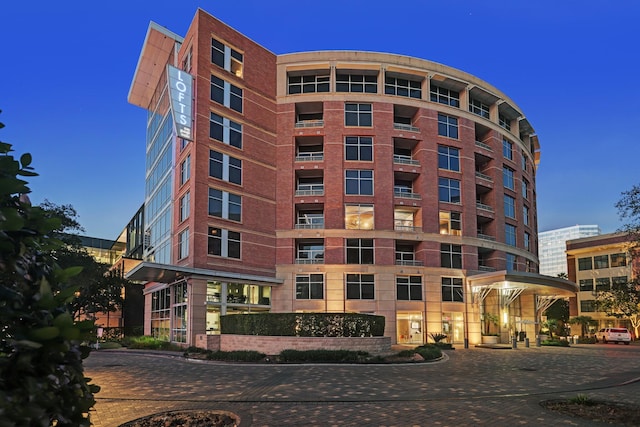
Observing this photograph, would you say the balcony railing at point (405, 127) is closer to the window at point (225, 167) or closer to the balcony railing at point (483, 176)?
the balcony railing at point (483, 176)

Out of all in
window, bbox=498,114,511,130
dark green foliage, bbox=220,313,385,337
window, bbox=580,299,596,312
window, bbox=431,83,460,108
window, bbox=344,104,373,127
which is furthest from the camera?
window, bbox=580,299,596,312

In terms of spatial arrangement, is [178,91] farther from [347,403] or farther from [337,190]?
[347,403]

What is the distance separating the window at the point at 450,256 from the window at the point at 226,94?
22.3 m

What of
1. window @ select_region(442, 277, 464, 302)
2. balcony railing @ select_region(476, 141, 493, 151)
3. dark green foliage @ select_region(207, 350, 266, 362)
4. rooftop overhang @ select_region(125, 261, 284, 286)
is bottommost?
dark green foliage @ select_region(207, 350, 266, 362)

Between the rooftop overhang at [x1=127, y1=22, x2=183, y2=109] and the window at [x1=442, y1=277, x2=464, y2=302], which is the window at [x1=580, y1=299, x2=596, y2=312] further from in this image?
the rooftop overhang at [x1=127, y1=22, x2=183, y2=109]

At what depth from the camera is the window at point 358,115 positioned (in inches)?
1896

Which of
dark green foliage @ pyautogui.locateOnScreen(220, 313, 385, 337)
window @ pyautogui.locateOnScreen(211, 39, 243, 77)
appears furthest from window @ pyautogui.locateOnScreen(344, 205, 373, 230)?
dark green foliage @ pyautogui.locateOnScreen(220, 313, 385, 337)

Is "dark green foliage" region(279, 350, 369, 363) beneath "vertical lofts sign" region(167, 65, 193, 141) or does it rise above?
beneath

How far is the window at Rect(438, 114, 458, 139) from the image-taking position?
5044 centimetres

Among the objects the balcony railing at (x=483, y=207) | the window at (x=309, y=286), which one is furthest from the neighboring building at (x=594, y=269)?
the window at (x=309, y=286)

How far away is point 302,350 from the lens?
1024 inches

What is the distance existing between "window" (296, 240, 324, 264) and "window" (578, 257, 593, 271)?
51662mm

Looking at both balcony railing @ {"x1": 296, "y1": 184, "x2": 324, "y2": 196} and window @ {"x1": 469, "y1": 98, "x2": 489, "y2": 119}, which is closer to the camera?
balcony railing @ {"x1": 296, "y1": 184, "x2": 324, "y2": 196}

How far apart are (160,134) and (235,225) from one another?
14745mm
